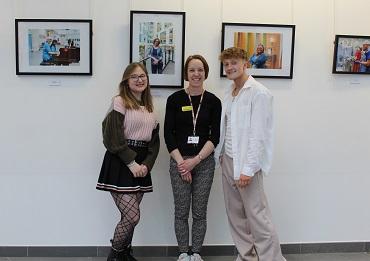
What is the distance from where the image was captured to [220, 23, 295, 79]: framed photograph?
3016 mm

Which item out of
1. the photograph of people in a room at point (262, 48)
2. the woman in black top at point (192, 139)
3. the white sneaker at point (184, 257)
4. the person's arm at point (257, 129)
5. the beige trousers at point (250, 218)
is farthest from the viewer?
the photograph of people in a room at point (262, 48)

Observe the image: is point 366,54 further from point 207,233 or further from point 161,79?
point 207,233

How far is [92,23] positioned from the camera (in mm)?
2941

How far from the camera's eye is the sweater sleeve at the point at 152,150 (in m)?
2.69

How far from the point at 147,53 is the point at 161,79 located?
0.21 m

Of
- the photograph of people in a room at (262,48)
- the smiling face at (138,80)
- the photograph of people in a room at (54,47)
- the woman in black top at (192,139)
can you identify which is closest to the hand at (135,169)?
the woman in black top at (192,139)

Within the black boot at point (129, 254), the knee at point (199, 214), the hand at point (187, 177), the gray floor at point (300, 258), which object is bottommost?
the gray floor at point (300, 258)

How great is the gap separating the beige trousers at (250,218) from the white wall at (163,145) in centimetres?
40

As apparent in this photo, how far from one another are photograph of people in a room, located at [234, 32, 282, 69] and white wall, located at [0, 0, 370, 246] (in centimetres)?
12

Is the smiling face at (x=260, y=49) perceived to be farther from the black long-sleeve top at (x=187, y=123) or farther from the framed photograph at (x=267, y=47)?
the black long-sleeve top at (x=187, y=123)

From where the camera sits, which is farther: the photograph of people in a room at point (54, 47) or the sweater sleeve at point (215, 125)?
the photograph of people in a room at point (54, 47)

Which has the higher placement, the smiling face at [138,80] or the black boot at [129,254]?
the smiling face at [138,80]

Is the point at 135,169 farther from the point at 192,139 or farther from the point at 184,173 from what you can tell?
the point at 192,139

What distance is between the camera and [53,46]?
2.95 m
